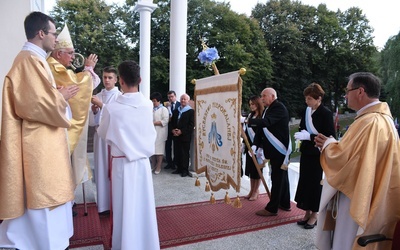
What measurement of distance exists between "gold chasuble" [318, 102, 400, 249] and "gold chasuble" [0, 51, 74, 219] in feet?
6.94

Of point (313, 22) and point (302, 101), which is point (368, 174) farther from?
point (313, 22)

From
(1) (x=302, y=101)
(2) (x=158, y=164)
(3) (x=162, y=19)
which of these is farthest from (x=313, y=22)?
(2) (x=158, y=164)

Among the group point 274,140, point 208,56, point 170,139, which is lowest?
point 170,139

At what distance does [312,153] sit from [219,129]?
121 centimetres

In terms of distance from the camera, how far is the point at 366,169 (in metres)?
2.23

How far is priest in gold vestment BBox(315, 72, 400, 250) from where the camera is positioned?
224 cm

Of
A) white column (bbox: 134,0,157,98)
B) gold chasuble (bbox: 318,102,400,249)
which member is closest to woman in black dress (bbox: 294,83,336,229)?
gold chasuble (bbox: 318,102,400,249)

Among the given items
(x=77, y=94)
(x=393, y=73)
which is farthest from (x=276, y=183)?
(x=393, y=73)

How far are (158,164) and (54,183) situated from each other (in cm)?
475

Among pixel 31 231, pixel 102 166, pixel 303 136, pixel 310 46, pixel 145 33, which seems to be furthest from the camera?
pixel 310 46

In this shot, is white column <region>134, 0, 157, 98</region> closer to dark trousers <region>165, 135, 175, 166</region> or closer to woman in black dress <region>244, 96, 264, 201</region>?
dark trousers <region>165, 135, 175, 166</region>

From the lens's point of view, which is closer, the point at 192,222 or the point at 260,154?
the point at 192,222

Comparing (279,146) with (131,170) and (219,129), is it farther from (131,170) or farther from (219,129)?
(131,170)

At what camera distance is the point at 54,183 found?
2.29 meters
